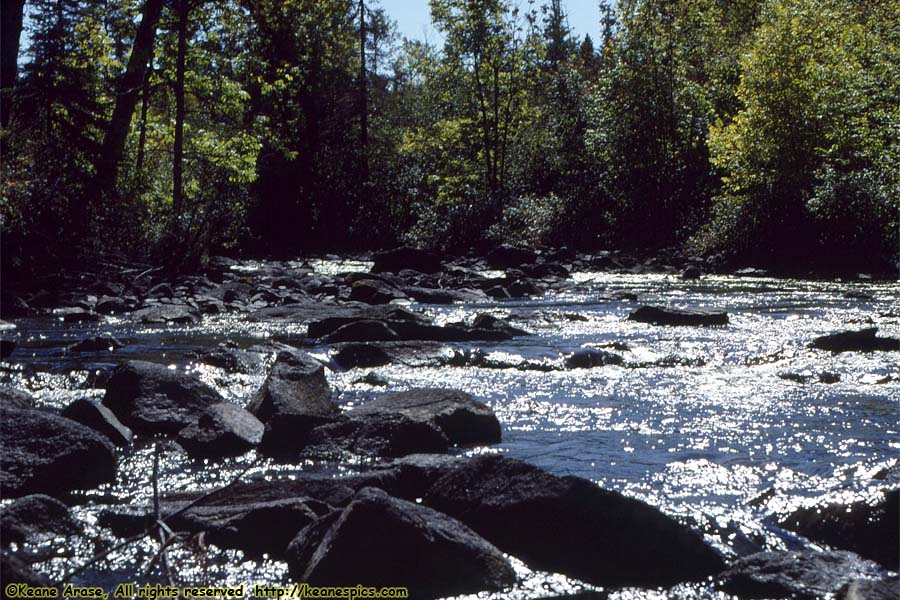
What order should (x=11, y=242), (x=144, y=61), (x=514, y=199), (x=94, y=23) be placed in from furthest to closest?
(x=514, y=199), (x=94, y=23), (x=144, y=61), (x=11, y=242)

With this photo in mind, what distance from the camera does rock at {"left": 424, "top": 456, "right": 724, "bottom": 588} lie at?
4219 mm

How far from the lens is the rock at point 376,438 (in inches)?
240

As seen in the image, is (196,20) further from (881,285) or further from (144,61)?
(881,285)

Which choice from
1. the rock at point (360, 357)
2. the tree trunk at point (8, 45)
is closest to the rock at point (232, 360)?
the rock at point (360, 357)

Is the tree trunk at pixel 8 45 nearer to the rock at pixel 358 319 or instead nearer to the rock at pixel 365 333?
the rock at pixel 358 319

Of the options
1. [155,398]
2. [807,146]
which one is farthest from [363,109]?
[155,398]

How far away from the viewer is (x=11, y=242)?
16.2m

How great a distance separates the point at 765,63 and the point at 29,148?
19.1m

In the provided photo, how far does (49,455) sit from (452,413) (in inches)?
99.5

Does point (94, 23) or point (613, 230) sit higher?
point (94, 23)

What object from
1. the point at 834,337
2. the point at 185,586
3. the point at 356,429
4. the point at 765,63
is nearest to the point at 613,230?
the point at 765,63

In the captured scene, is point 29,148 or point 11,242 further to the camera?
point 29,148

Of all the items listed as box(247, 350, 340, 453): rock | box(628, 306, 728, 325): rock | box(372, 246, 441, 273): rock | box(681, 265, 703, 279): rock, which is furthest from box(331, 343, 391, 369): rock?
box(681, 265, 703, 279): rock

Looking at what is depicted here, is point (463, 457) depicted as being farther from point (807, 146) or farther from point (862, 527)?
point (807, 146)
